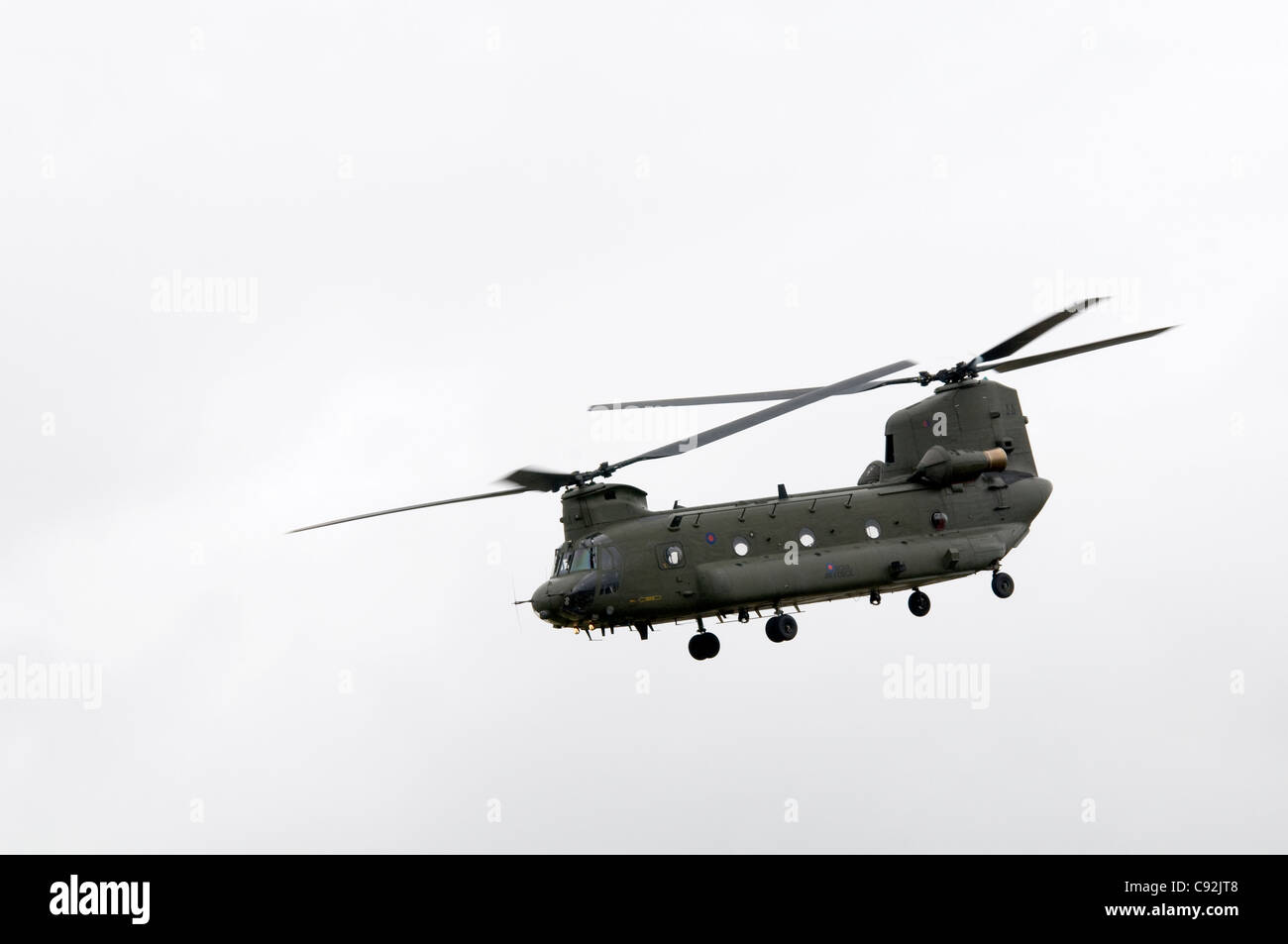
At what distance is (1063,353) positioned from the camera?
4244 cm

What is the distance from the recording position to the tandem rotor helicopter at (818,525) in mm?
37688

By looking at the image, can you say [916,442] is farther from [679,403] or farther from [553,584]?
[553,584]

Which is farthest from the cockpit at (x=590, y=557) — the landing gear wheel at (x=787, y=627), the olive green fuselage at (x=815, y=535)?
the landing gear wheel at (x=787, y=627)

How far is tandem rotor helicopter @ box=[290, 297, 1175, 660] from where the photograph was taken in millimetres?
37688

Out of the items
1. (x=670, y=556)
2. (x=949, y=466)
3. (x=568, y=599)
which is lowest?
(x=568, y=599)

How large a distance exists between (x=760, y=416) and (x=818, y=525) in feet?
17.8

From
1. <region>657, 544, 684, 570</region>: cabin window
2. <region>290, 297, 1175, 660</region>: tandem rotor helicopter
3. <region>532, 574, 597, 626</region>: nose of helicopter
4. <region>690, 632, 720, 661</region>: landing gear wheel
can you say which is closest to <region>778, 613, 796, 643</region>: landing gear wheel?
<region>290, 297, 1175, 660</region>: tandem rotor helicopter

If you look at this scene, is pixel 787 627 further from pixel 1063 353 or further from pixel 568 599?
pixel 1063 353

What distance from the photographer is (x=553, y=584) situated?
37.5 m

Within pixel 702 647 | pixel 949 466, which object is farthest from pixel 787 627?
pixel 949 466

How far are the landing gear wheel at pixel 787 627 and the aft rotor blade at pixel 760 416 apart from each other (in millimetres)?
5165

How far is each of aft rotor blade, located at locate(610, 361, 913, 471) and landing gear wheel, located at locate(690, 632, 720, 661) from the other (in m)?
4.45

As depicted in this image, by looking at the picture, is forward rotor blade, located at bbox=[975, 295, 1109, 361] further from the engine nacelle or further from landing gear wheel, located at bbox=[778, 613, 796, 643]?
landing gear wheel, located at bbox=[778, 613, 796, 643]

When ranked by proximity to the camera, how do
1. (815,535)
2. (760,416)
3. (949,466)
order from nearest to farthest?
1. (760,416)
2. (815,535)
3. (949,466)
